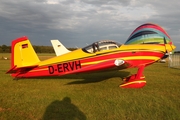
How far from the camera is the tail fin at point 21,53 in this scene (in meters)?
8.50

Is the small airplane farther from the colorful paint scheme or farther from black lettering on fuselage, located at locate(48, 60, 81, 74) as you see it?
the colorful paint scheme

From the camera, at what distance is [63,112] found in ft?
15.7

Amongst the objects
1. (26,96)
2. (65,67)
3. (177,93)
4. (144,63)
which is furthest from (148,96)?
(26,96)

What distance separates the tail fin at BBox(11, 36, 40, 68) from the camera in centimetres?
850

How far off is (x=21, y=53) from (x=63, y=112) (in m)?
5.18

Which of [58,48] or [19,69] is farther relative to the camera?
[58,48]

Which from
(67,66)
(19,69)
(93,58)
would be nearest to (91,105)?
(93,58)

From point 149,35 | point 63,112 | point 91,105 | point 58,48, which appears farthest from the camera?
point 58,48

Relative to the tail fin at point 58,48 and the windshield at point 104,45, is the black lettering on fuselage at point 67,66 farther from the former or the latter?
the tail fin at point 58,48

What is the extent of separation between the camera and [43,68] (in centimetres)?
873

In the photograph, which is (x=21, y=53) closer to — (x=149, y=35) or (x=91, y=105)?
(x=91, y=105)

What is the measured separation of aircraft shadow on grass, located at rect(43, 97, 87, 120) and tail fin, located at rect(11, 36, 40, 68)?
3.92 metres

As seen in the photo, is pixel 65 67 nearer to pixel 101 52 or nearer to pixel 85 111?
pixel 101 52

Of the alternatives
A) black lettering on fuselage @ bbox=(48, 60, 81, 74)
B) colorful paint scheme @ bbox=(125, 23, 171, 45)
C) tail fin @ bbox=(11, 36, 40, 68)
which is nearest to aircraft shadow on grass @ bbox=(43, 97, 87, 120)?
black lettering on fuselage @ bbox=(48, 60, 81, 74)
